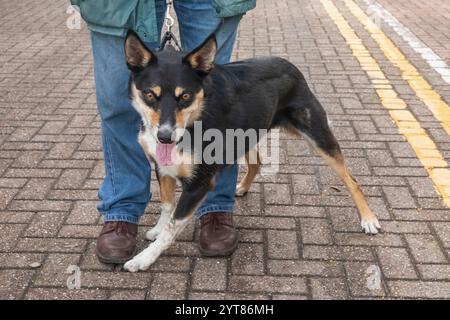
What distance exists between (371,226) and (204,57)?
5.42 feet

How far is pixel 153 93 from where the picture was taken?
300 cm

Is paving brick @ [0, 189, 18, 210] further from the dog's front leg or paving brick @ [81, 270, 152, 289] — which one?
the dog's front leg

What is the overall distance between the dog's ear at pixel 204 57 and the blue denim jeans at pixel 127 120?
38 cm

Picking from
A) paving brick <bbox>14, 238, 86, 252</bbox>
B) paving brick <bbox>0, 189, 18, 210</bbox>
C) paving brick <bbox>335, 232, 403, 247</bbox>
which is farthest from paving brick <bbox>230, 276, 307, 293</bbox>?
paving brick <bbox>0, 189, 18, 210</bbox>

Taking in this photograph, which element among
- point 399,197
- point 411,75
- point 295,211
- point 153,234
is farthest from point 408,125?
point 153,234

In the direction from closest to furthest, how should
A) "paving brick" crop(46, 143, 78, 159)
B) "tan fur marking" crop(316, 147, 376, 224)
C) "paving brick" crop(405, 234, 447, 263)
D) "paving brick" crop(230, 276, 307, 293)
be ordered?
"paving brick" crop(230, 276, 307, 293), "paving brick" crop(405, 234, 447, 263), "tan fur marking" crop(316, 147, 376, 224), "paving brick" crop(46, 143, 78, 159)

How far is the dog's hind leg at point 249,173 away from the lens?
4211 millimetres

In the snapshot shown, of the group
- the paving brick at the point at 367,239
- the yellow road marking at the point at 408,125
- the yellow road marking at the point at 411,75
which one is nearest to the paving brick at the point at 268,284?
the paving brick at the point at 367,239

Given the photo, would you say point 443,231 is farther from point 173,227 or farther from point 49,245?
point 49,245

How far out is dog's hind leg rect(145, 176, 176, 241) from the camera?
143 inches

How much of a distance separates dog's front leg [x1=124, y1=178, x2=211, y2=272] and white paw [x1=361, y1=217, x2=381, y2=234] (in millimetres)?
1156
